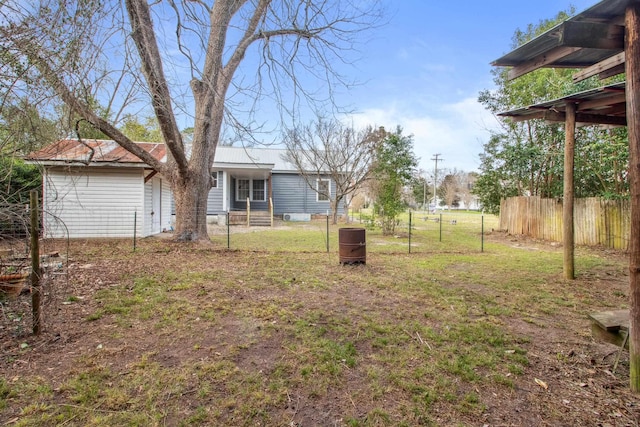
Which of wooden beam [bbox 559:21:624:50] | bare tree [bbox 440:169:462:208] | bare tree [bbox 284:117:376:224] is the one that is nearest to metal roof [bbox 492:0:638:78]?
wooden beam [bbox 559:21:624:50]

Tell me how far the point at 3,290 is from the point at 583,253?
1212 centimetres

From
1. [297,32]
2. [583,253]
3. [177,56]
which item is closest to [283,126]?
[297,32]

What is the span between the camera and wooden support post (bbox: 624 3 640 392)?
2.38 metres

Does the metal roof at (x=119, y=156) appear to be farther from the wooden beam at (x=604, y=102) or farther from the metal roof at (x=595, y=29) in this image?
the wooden beam at (x=604, y=102)

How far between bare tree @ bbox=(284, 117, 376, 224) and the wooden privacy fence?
8.32 meters

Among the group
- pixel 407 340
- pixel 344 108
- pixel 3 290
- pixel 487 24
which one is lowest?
pixel 407 340

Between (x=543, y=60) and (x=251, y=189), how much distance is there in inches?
737

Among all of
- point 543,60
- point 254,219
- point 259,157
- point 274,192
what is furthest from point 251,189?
point 543,60

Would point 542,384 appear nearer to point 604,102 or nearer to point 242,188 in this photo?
point 604,102

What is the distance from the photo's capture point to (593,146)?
1008cm

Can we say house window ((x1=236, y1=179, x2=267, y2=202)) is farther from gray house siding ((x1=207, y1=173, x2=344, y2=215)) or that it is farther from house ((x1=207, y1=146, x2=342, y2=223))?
gray house siding ((x1=207, y1=173, x2=344, y2=215))

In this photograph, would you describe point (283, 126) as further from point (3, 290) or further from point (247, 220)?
point (247, 220)

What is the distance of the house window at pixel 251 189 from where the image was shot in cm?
2081

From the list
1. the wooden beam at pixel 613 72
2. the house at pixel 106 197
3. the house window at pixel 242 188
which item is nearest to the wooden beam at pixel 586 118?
the wooden beam at pixel 613 72
